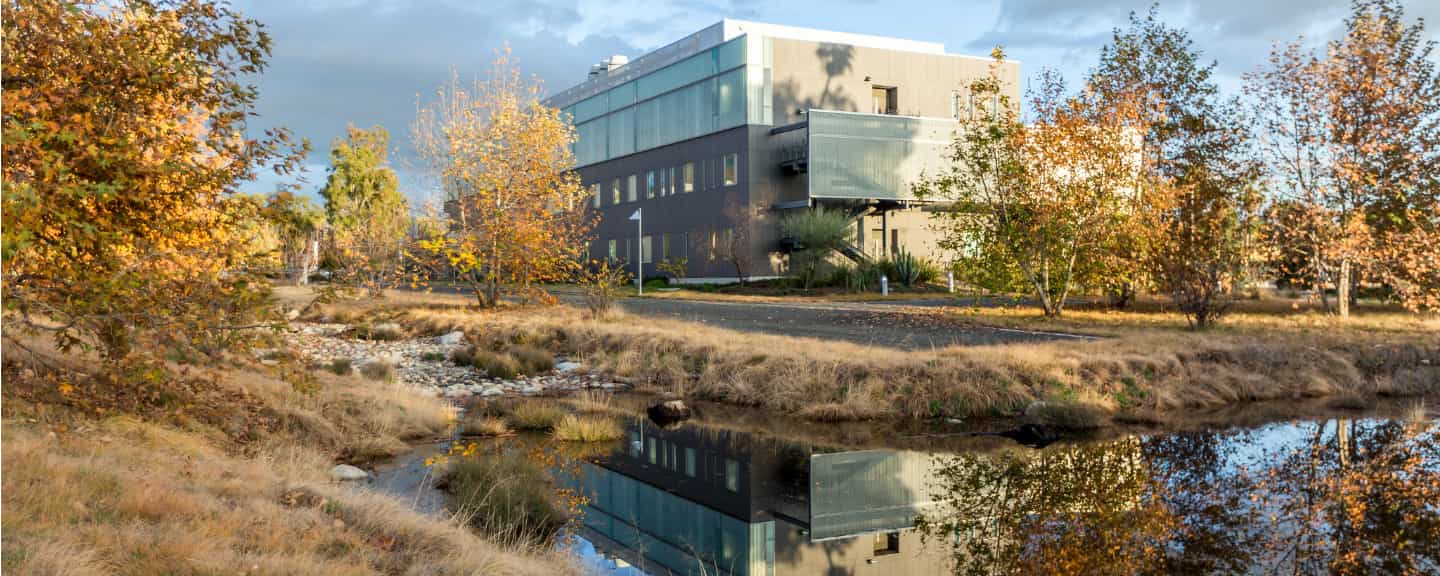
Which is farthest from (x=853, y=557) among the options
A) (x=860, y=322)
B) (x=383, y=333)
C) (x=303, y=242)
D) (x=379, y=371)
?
(x=303, y=242)

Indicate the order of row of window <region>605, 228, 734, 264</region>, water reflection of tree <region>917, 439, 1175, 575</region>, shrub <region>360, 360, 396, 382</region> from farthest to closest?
row of window <region>605, 228, 734, 264</region> < shrub <region>360, 360, 396, 382</region> < water reflection of tree <region>917, 439, 1175, 575</region>

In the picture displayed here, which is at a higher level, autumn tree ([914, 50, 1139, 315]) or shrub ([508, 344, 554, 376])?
autumn tree ([914, 50, 1139, 315])

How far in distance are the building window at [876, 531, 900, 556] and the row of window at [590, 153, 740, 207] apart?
40246mm

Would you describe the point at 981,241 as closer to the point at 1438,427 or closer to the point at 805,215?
the point at 1438,427

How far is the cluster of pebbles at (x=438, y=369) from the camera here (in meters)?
15.5

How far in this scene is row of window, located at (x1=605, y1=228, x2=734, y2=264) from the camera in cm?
4831

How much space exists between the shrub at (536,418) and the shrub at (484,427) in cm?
17

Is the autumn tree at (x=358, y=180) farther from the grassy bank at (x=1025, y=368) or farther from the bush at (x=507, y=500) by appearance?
the bush at (x=507, y=500)

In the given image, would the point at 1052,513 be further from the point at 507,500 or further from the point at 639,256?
the point at 639,256

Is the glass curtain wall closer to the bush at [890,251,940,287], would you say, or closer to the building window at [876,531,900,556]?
the bush at [890,251,940,287]

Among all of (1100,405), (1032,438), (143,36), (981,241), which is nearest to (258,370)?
(143,36)

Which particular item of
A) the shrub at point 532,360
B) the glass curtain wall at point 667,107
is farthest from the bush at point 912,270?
the shrub at point 532,360

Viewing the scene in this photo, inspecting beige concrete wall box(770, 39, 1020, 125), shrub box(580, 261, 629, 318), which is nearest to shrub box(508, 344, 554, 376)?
shrub box(580, 261, 629, 318)

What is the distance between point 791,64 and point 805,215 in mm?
9643
